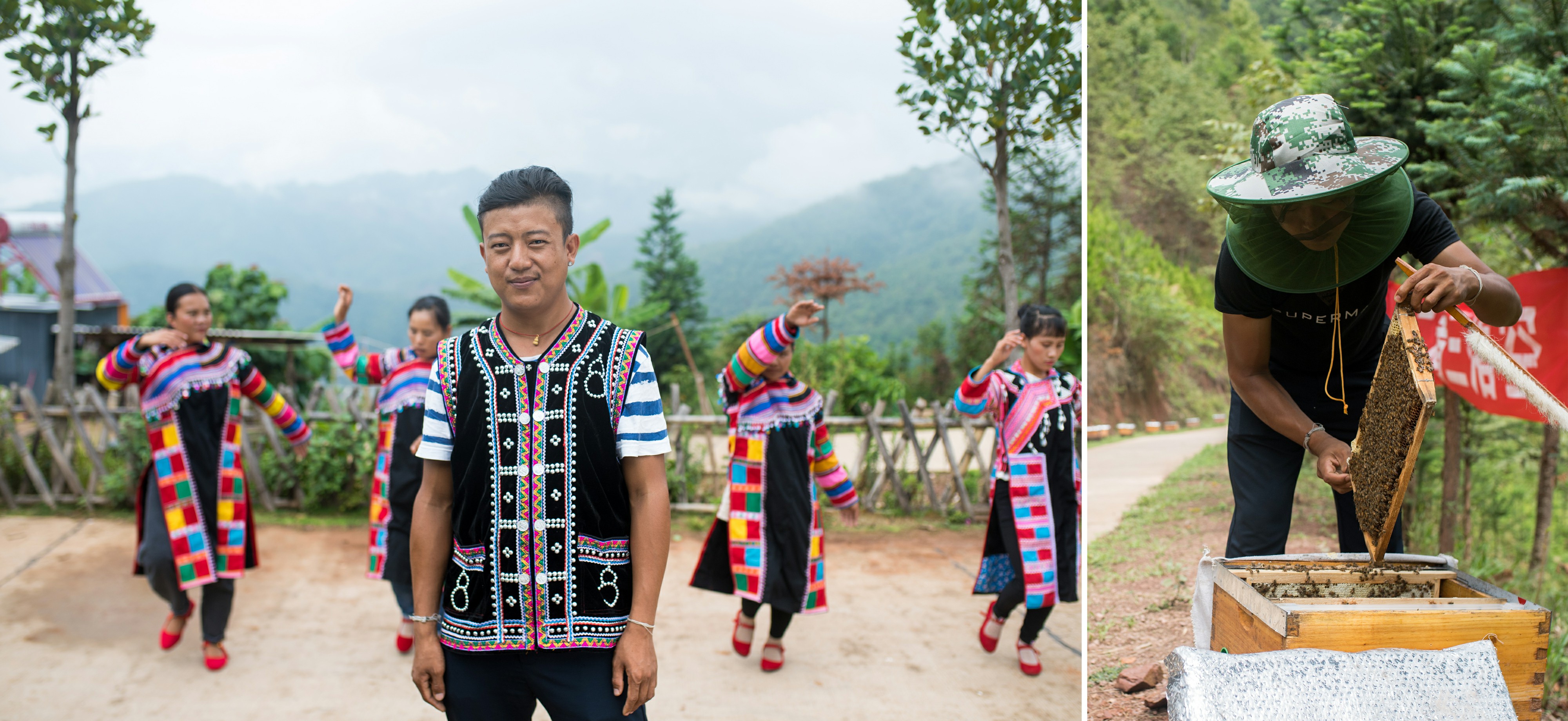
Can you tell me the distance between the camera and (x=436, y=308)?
4.17 meters

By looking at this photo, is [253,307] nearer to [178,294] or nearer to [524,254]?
[178,294]

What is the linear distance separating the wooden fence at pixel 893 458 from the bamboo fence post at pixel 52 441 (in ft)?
14.8

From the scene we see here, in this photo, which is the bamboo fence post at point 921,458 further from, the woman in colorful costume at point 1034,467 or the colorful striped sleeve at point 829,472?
the woman in colorful costume at point 1034,467

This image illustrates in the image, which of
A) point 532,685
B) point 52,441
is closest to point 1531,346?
point 532,685

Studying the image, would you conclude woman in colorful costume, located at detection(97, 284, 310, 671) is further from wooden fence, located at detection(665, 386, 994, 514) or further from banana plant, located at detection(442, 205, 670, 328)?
banana plant, located at detection(442, 205, 670, 328)

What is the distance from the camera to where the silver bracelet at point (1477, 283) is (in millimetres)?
1892

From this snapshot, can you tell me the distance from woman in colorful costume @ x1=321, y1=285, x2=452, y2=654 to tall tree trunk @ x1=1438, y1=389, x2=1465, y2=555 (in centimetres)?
526

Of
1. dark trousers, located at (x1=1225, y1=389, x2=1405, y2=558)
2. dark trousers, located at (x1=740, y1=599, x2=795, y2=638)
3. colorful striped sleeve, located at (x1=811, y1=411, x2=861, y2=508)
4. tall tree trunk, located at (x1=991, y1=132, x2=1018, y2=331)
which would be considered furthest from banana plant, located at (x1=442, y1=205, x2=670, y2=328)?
dark trousers, located at (x1=1225, y1=389, x2=1405, y2=558)

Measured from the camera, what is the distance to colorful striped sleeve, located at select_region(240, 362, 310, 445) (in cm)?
427

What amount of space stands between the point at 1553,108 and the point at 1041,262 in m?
13.0

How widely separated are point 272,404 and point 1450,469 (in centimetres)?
618

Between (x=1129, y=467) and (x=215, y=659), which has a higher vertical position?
(x=1129, y=467)

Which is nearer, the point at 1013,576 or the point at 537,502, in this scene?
the point at 537,502

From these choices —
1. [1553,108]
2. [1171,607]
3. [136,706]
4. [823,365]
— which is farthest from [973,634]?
→ [823,365]
